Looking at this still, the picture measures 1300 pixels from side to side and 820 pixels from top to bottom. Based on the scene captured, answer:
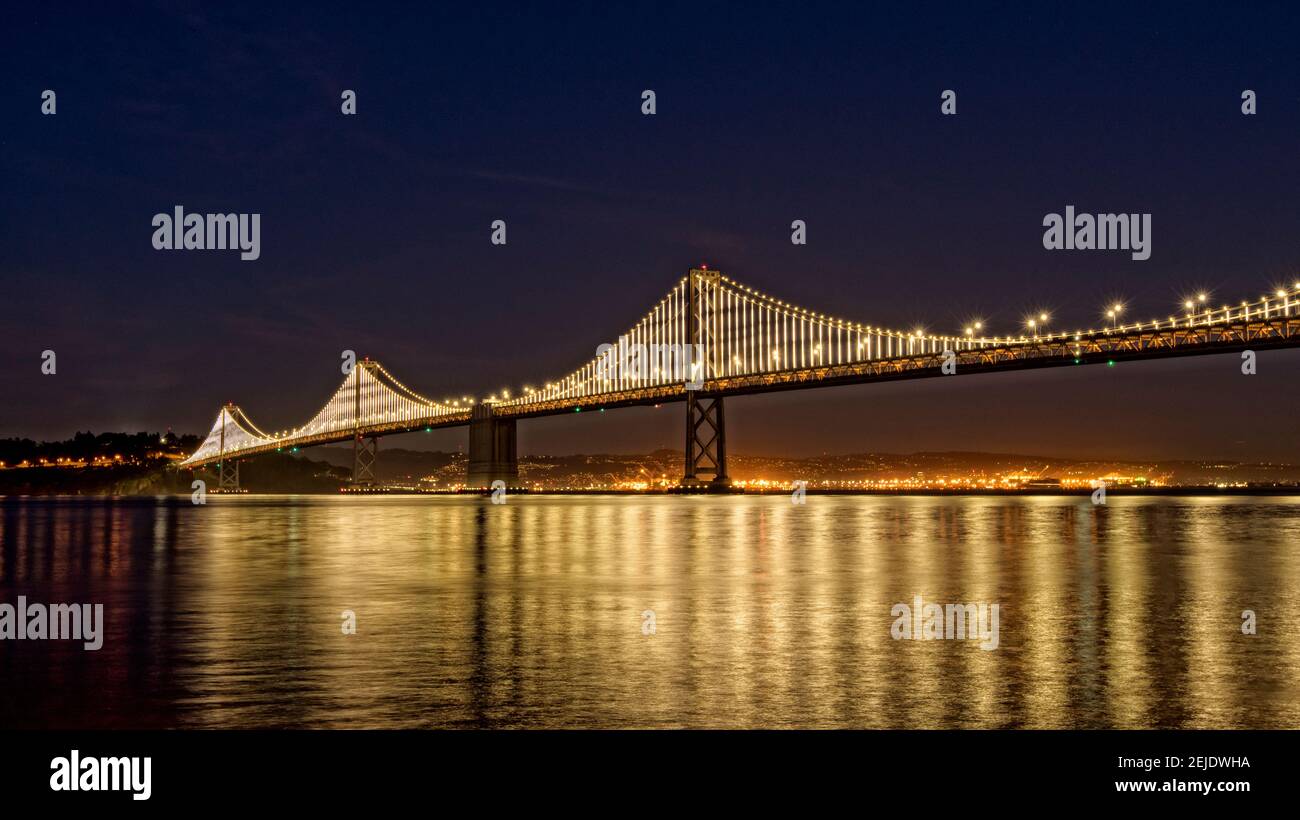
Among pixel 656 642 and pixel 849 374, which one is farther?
pixel 849 374

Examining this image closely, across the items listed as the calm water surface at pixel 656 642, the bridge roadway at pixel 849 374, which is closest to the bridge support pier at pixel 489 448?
the bridge roadway at pixel 849 374

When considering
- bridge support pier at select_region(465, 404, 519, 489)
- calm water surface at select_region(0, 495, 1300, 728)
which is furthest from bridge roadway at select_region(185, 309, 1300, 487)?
calm water surface at select_region(0, 495, 1300, 728)

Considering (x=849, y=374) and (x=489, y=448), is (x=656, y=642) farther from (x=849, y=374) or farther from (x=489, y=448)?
(x=489, y=448)

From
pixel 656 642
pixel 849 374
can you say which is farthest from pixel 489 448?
pixel 656 642

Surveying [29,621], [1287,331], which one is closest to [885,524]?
[1287,331]
